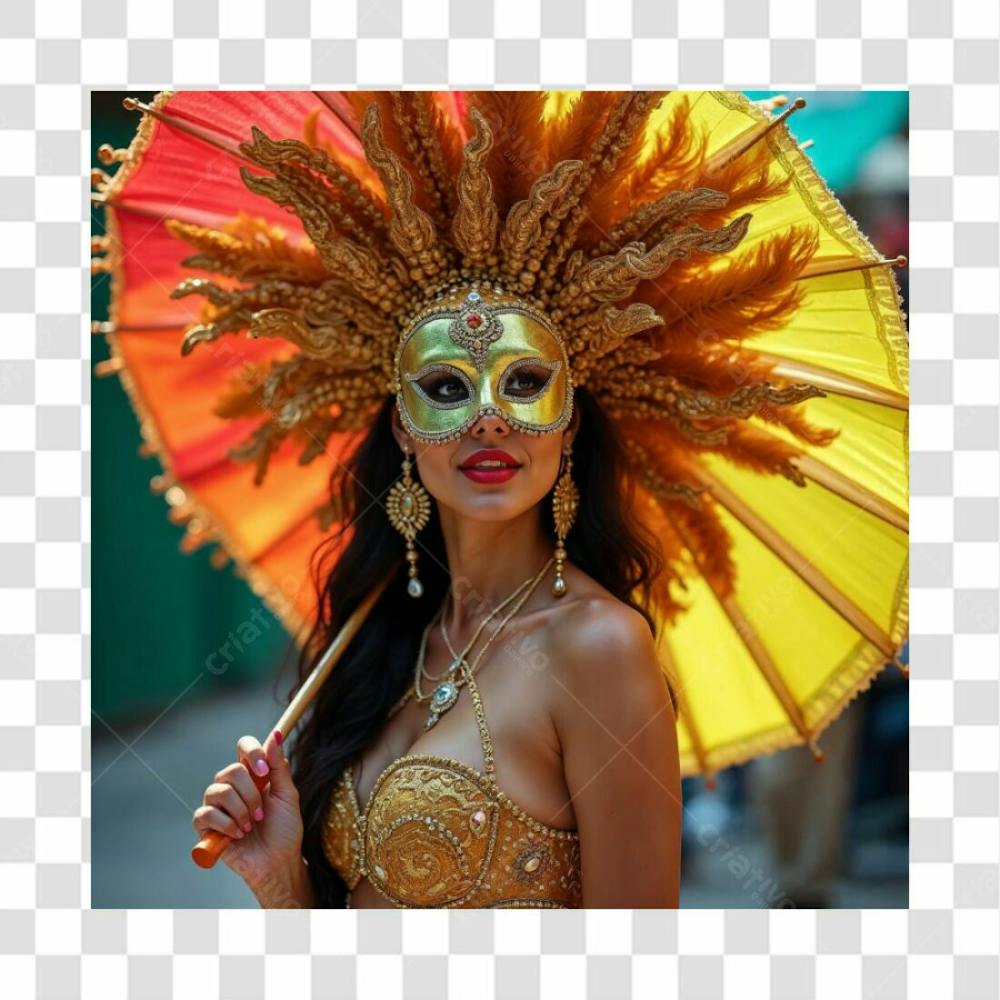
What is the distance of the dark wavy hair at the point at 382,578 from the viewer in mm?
2998

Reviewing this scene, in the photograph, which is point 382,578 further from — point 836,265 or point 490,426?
point 836,265

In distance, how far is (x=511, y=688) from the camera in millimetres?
2791

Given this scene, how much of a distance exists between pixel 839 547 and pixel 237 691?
6963mm

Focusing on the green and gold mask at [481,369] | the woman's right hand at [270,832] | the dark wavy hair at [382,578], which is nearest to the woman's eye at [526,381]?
the green and gold mask at [481,369]

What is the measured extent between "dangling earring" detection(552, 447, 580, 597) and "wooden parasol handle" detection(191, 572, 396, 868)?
20.3 inches

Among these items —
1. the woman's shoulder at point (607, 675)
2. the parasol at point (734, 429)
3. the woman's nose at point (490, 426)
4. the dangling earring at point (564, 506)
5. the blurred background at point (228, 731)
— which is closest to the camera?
the woman's shoulder at point (607, 675)

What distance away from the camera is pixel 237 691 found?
31.0 feet

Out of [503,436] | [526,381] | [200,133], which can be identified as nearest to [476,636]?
[503,436]

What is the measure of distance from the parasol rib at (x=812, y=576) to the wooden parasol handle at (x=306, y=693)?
896 mm

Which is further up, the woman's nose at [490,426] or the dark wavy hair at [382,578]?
the woman's nose at [490,426]

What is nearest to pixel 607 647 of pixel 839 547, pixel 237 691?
pixel 839 547

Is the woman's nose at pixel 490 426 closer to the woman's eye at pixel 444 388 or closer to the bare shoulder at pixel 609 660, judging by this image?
the woman's eye at pixel 444 388

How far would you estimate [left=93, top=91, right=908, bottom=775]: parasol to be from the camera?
2.85 metres

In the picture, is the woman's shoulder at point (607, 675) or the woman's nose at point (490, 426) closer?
the woman's shoulder at point (607, 675)
